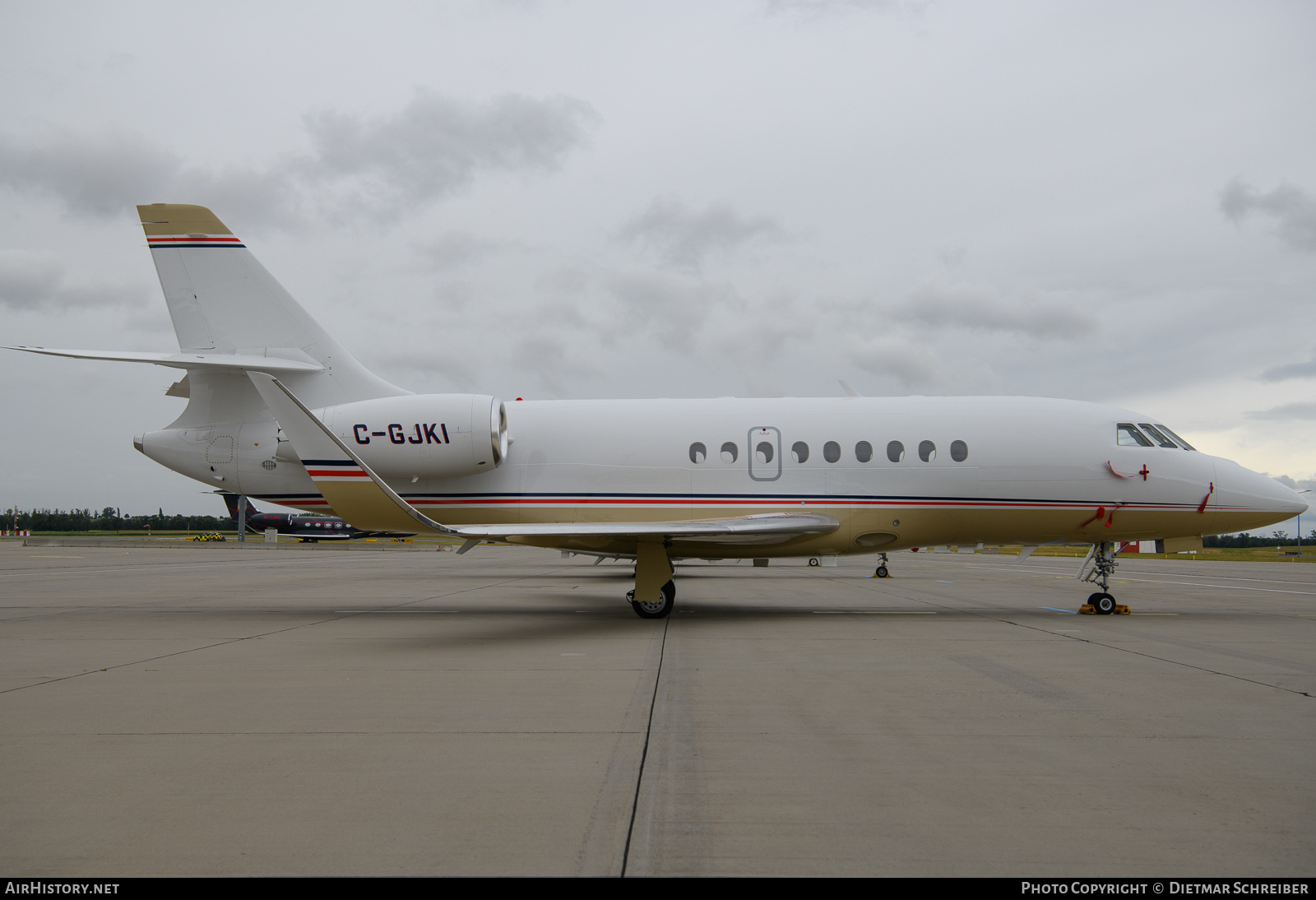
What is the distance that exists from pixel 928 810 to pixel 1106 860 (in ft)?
2.62

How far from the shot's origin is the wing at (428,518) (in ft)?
34.1

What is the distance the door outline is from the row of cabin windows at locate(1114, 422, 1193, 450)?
539 centimetres

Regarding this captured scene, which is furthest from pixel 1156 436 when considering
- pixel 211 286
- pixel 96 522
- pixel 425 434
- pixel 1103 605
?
pixel 96 522

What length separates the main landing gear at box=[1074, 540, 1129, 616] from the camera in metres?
12.5

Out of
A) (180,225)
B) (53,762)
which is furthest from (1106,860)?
(180,225)

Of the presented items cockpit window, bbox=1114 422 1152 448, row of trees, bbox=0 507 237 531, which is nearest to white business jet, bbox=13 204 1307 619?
cockpit window, bbox=1114 422 1152 448

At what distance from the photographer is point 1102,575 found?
41.9 ft

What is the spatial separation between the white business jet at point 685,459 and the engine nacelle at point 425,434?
0.09ft

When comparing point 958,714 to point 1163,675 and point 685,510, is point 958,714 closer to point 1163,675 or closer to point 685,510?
point 1163,675

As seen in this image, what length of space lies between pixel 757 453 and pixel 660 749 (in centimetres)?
778

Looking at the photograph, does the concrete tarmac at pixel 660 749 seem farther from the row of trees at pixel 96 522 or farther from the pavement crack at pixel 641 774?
the row of trees at pixel 96 522

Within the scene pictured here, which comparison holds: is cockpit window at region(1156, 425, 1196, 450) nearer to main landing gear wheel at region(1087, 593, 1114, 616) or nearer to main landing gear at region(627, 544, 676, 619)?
main landing gear wheel at region(1087, 593, 1114, 616)

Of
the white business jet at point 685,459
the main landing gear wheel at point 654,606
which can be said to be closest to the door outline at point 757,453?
the white business jet at point 685,459

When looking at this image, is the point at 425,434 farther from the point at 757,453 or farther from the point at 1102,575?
the point at 1102,575
